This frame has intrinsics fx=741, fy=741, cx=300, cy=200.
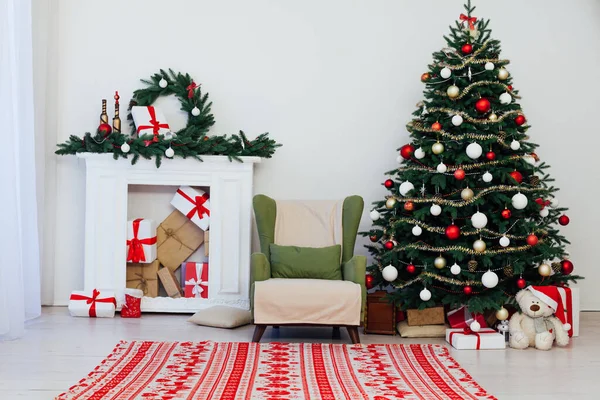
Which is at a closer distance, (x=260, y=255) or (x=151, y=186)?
(x=260, y=255)

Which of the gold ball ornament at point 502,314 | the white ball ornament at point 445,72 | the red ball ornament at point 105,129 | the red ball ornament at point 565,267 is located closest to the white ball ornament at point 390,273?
the gold ball ornament at point 502,314

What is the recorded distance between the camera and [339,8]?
6.00 m

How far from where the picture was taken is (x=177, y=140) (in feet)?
18.2

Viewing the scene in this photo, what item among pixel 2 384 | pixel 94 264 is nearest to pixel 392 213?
pixel 94 264

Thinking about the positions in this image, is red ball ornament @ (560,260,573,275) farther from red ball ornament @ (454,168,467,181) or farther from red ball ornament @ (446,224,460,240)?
red ball ornament @ (454,168,467,181)

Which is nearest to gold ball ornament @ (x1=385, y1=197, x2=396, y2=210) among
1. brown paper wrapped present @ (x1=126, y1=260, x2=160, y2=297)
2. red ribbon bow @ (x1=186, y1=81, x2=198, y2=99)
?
red ribbon bow @ (x1=186, y1=81, x2=198, y2=99)

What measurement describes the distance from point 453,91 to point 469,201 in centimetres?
75

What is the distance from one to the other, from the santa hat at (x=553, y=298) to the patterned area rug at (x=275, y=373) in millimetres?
743

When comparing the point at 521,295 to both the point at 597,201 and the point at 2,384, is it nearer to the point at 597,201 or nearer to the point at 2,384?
the point at 597,201

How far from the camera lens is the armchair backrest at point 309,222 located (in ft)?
17.0

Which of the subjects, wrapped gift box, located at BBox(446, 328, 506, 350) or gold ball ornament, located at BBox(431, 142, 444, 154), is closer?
wrapped gift box, located at BBox(446, 328, 506, 350)

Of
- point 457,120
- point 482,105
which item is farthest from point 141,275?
point 482,105

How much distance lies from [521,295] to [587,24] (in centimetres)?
264

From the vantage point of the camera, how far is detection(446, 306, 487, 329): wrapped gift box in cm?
491
